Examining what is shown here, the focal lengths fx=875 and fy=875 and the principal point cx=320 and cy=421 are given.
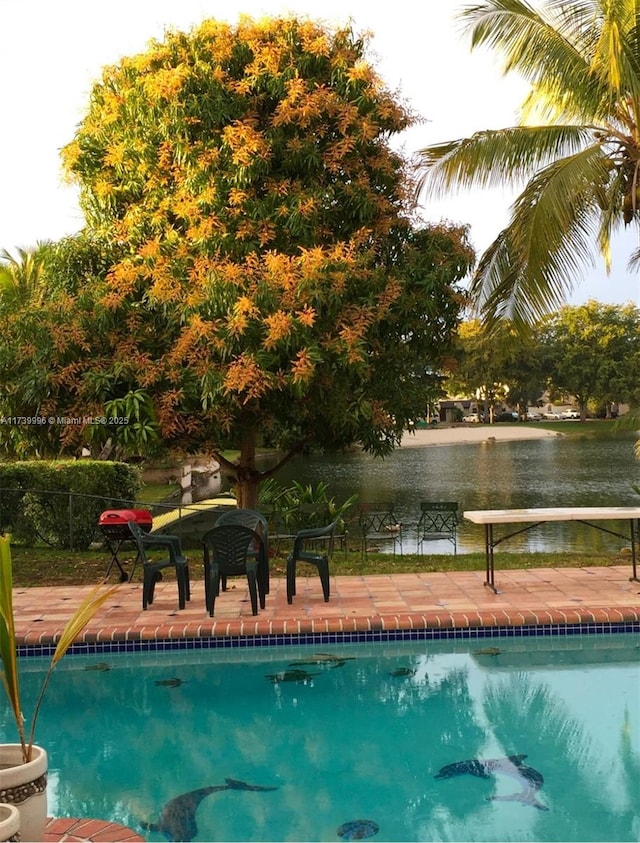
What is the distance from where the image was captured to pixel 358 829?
425 cm

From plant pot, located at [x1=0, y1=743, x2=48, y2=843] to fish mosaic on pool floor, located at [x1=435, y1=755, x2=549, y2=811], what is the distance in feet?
7.69

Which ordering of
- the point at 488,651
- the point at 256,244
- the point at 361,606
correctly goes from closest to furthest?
1. the point at 488,651
2. the point at 361,606
3. the point at 256,244

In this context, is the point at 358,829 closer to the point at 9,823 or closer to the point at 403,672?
the point at 9,823

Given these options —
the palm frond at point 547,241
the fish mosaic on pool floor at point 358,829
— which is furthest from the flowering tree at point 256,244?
the fish mosaic on pool floor at point 358,829

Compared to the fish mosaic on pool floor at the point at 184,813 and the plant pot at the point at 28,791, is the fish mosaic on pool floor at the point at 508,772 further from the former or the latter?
the plant pot at the point at 28,791

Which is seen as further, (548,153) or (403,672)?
(548,153)

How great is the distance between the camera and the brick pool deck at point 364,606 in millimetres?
7163

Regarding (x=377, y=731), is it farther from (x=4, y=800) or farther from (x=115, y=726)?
(x=4, y=800)

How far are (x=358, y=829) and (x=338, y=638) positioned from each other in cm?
287

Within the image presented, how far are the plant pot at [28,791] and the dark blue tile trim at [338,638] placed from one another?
12.4 ft

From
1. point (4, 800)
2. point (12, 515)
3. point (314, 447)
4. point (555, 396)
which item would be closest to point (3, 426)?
point (12, 515)

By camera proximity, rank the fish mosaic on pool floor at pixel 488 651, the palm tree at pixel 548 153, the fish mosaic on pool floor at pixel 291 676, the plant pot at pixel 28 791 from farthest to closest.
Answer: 1. the palm tree at pixel 548 153
2. the fish mosaic on pool floor at pixel 488 651
3. the fish mosaic on pool floor at pixel 291 676
4. the plant pot at pixel 28 791

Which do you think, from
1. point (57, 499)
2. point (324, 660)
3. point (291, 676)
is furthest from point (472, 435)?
point (291, 676)

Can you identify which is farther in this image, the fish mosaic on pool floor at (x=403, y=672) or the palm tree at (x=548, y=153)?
the palm tree at (x=548, y=153)
